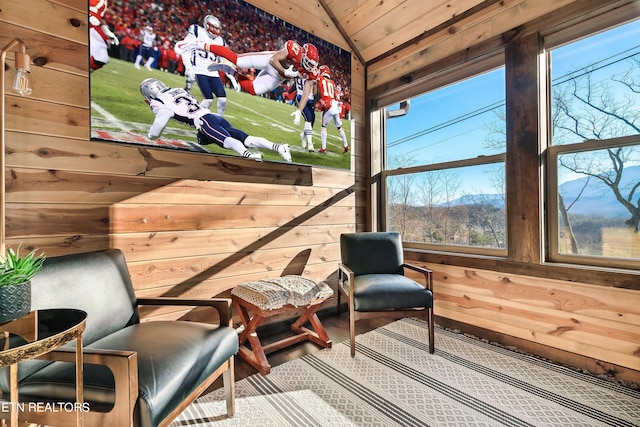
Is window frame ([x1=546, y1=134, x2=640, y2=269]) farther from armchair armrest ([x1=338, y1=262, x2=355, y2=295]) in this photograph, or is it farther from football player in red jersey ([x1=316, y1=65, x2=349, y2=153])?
football player in red jersey ([x1=316, y1=65, x2=349, y2=153])

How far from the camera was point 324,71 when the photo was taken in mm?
3117

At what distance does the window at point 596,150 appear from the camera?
1.98 meters

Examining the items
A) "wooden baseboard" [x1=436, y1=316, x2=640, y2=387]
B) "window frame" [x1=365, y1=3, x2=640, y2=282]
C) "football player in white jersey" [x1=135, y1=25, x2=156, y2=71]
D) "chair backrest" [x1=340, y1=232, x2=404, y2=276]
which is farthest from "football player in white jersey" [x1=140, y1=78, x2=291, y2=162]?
"wooden baseboard" [x1=436, y1=316, x2=640, y2=387]

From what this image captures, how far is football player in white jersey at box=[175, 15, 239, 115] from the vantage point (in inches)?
87.0

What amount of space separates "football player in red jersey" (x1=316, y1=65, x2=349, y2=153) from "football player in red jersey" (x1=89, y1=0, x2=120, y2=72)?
171 centimetres

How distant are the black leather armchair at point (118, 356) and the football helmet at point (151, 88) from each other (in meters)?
1.04

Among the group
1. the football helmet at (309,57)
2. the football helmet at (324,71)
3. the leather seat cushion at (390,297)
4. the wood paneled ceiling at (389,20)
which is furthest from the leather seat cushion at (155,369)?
the wood paneled ceiling at (389,20)

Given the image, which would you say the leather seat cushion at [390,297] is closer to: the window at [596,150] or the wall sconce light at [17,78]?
the window at [596,150]

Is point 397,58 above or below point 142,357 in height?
above

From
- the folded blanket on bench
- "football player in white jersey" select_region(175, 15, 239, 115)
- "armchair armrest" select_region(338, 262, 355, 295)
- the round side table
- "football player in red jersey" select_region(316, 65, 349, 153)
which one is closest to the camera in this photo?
the round side table

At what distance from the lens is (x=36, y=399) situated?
1.10 meters

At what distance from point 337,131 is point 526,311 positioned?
227cm

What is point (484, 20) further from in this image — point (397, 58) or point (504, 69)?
point (397, 58)

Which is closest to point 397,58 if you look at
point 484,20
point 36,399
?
point 484,20
